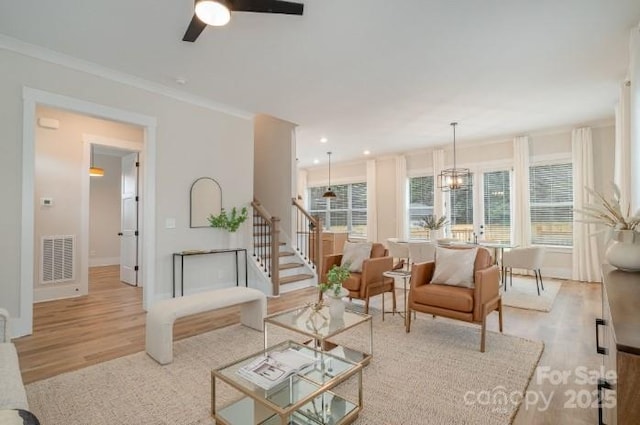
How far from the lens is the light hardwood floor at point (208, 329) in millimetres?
2306

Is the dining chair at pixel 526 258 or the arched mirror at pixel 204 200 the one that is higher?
the arched mirror at pixel 204 200

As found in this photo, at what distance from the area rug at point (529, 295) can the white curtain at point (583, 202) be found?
540mm

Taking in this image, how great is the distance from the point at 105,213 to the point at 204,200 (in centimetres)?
Answer: 513

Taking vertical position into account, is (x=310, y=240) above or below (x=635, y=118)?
below

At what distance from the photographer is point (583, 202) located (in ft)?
19.6

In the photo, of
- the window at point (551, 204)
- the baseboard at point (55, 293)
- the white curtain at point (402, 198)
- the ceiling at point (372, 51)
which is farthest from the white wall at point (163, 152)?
the window at point (551, 204)

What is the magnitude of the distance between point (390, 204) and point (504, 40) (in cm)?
590

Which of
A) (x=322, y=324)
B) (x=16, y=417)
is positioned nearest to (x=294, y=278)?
(x=322, y=324)

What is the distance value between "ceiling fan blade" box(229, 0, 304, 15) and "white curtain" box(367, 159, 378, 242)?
6.95 metres

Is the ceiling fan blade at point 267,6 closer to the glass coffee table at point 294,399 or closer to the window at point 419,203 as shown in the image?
the glass coffee table at point 294,399

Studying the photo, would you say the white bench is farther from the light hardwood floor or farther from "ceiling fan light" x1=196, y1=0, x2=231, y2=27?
"ceiling fan light" x1=196, y1=0, x2=231, y2=27

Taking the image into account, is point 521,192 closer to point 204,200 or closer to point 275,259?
point 275,259

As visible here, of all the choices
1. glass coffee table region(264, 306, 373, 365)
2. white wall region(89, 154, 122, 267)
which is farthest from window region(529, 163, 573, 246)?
white wall region(89, 154, 122, 267)

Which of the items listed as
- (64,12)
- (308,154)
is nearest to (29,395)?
(64,12)
